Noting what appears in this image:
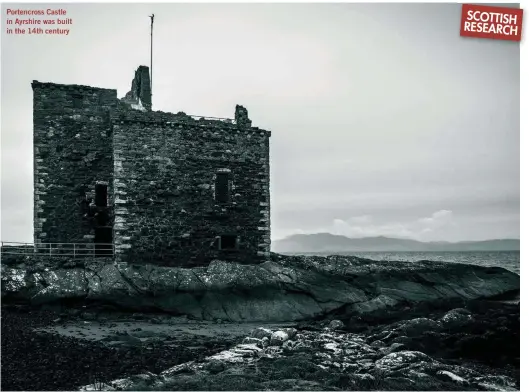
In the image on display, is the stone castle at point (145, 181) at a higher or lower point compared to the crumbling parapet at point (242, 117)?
lower

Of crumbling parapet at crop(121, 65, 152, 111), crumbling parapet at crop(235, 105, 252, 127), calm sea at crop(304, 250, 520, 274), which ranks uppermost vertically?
crumbling parapet at crop(121, 65, 152, 111)

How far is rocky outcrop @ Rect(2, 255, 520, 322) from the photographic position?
70.8 feet

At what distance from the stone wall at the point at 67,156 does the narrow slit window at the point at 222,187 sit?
216 inches

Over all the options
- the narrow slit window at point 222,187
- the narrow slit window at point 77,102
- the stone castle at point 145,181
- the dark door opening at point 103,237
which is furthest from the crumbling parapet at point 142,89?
the dark door opening at point 103,237

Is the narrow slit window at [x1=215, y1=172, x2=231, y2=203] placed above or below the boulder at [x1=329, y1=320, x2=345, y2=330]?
above

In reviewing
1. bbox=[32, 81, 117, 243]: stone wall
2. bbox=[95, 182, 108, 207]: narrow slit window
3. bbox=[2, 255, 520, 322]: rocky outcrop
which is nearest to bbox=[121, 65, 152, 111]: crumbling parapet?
bbox=[32, 81, 117, 243]: stone wall

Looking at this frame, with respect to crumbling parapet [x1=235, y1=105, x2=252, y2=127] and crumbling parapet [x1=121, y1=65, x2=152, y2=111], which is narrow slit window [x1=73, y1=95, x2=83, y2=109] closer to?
crumbling parapet [x1=121, y1=65, x2=152, y2=111]

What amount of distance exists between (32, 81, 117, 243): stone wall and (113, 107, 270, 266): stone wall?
7.37ft

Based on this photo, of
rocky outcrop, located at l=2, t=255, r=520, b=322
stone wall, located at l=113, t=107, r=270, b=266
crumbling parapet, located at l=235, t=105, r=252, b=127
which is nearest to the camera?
rocky outcrop, located at l=2, t=255, r=520, b=322

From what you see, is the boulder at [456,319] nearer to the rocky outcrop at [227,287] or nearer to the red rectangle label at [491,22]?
A: the rocky outcrop at [227,287]

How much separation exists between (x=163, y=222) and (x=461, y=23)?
15.8m

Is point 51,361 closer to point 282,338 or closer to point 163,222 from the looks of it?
point 282,338

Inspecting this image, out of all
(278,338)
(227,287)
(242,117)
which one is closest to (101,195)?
(227,287)

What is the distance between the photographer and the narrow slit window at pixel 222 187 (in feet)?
85.3
